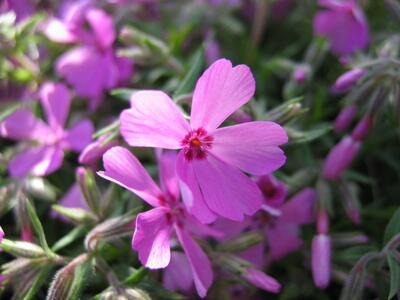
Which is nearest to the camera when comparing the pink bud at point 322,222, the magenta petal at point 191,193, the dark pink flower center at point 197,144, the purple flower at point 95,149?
the magenta petal at point 191,193

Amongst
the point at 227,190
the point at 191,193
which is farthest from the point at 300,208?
the point at 191,193

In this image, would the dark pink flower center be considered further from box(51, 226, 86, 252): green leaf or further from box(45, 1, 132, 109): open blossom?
box(45, 1, 132, 109): open blossom

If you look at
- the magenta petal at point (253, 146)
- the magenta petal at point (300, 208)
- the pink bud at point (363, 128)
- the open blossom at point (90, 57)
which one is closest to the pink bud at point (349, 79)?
the pink bud at point (363, 128)

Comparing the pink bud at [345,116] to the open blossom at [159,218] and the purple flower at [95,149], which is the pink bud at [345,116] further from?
the purple flower at [95,149]

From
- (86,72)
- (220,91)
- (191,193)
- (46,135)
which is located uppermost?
(220,91)

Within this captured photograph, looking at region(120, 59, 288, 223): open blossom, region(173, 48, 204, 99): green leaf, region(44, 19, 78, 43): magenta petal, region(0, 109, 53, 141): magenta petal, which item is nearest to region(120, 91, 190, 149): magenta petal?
region(120, 59, 288, 223): open blossom

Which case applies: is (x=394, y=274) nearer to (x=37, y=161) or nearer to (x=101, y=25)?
(x=37, y=161)
